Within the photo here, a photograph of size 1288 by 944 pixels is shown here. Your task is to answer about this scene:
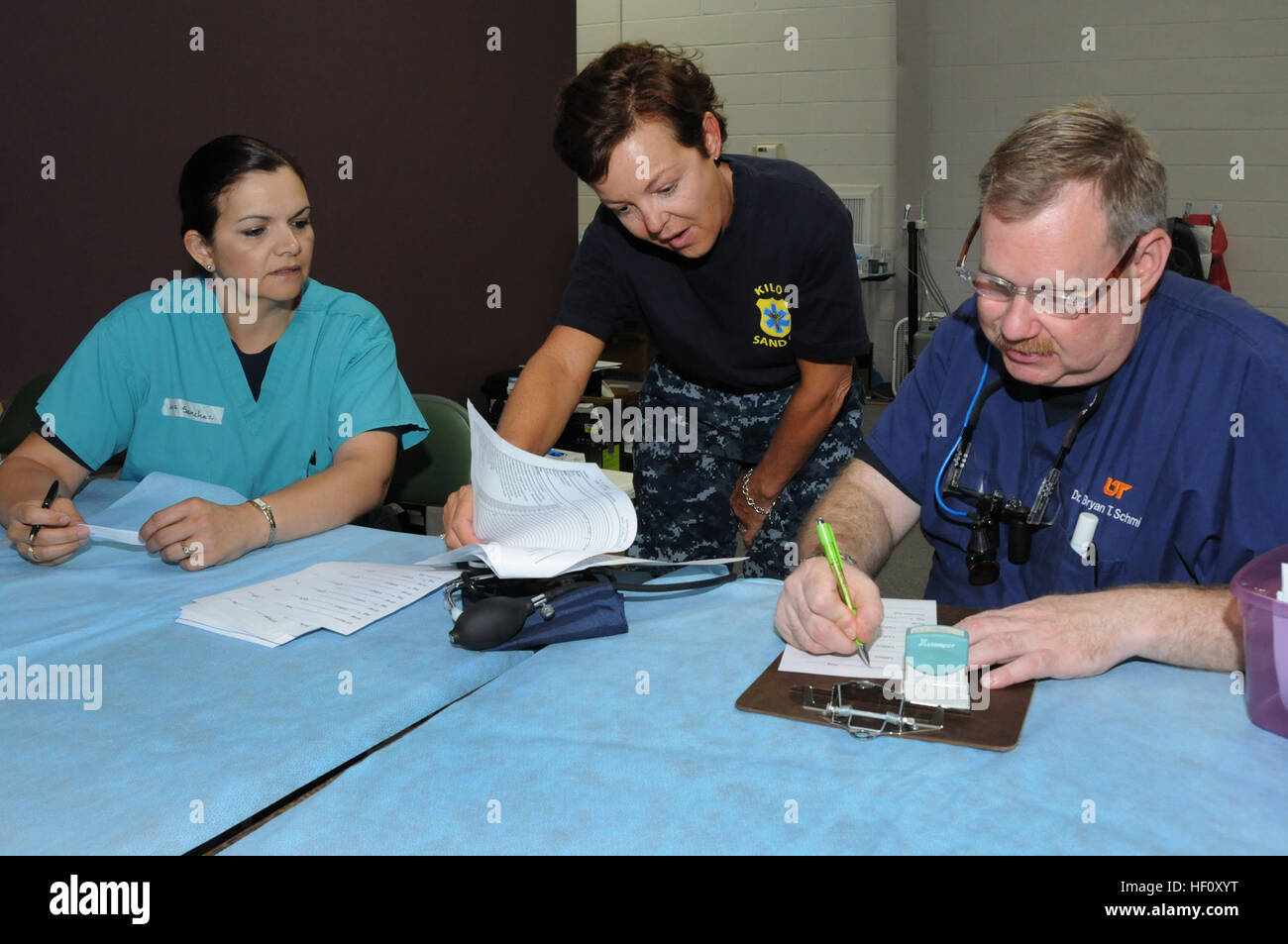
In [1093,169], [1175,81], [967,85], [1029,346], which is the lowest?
[1029,346]

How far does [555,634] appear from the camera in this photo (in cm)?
124

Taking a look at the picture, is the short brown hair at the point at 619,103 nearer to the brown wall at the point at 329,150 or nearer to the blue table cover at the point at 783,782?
the blue table cover at the point at 783,782

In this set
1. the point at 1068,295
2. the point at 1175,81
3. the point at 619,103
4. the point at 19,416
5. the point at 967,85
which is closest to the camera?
the point at 1068,295

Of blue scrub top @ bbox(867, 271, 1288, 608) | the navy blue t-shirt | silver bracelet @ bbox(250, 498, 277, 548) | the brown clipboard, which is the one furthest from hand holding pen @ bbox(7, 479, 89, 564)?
blue scrub top @ bbox(867, 271, 1288, 608)

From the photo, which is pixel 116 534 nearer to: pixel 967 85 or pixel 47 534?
pixel 47 534

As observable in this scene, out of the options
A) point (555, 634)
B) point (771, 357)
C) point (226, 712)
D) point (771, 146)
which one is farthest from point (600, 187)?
point (771, 146)

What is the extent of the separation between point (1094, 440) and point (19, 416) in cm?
241

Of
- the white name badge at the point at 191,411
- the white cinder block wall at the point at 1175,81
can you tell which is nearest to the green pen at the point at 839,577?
the white name badge at the point at 191,411

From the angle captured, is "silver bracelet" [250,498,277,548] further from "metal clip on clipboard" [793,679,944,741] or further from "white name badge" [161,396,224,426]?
"metal clip on clipboard" [793,679,944,741]

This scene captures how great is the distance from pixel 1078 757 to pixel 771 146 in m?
5.96

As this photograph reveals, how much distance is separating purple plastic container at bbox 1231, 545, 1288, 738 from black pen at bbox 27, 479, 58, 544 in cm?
156

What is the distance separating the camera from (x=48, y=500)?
1589 millimetres

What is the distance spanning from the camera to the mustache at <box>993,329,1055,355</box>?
1253 mm


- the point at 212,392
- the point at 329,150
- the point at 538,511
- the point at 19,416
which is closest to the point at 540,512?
the point at 538,511
